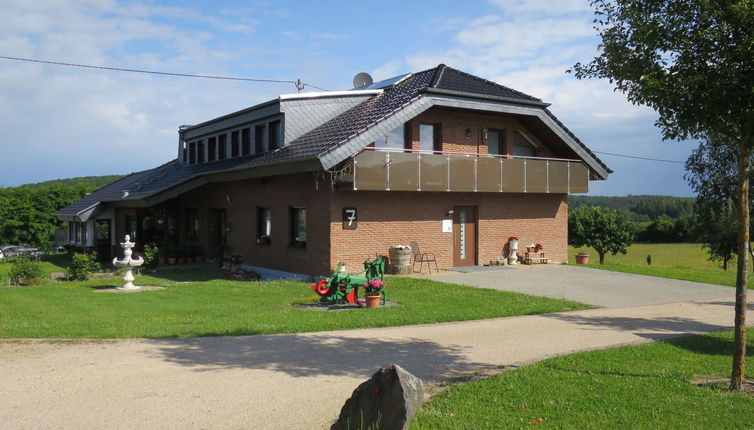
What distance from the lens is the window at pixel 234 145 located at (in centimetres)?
2462

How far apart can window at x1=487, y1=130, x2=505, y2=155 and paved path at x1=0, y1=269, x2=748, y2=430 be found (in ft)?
38.4

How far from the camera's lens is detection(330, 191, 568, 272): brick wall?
18547 mm

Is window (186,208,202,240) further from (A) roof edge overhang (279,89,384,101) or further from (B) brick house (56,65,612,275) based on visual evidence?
(A) roof edge overhang (279,89,384,101)

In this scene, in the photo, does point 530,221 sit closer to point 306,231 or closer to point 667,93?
point 306,231

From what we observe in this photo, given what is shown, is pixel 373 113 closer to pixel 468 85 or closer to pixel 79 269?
pixel 468 85

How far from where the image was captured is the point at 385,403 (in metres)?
5.25

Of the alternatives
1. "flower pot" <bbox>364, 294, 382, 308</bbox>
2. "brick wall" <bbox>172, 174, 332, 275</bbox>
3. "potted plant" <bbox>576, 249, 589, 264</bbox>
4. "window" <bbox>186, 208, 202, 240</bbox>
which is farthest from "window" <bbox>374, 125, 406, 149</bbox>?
"window" <bbox>186, 208, 202, 240</bbox>

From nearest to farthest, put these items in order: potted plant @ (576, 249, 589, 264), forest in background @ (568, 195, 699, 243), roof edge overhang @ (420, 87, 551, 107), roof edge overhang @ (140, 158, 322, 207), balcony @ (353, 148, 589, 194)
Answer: roof edge overhang @ (140, 158, 322, 207), balcony @ (353, 148, 589, 194), roof edge overhang @ (420, 87, 551, 107), potted plant @ (576, 249, 589, 264), forest in background @ (568, 195, 699, 243)

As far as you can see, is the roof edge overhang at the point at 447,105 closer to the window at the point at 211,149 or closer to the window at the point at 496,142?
the window at the point at 496,142

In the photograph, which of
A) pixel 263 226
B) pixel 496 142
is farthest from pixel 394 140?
pixel 263 226

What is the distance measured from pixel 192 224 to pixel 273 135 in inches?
302

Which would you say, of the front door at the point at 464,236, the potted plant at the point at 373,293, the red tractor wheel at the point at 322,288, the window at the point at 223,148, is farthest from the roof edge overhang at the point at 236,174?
the front door at the point at 464,236

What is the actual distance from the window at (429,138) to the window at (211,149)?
10471 millimetres

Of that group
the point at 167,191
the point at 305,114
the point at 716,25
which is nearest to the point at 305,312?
the point at 716,25
